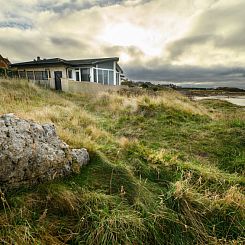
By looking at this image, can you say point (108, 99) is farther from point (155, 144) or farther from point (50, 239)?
point (50, 239)

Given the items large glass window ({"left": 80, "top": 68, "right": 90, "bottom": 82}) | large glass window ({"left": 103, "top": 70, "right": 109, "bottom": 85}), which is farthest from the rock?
large glass window ({"left": 103, "top": 70, "right": 109, "bottom": 85})

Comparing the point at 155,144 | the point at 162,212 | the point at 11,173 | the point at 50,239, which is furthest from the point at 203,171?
the point at 11,173

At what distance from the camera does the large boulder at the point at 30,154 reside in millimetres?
2664

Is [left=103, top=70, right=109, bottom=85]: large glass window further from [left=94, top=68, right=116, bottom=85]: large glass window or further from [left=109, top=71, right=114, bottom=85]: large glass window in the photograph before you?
[left=109, top=71, right=114, bottom=85]: large glass window

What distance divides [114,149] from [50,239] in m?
2.40

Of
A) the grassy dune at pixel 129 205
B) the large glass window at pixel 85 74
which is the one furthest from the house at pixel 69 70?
the grassy dune at pixel 129 205

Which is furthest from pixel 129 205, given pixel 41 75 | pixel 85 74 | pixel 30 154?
pixel 41 75

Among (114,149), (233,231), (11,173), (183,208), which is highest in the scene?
(11,173)

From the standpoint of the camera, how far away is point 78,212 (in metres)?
2.69

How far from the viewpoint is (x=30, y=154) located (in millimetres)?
2859

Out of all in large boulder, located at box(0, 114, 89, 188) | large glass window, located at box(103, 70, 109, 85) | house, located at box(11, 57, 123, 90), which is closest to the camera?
large boulder, located at box(0, 114, 89, 188)

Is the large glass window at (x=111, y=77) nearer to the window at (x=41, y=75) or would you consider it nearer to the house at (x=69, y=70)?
the house at (x=69, y=70)

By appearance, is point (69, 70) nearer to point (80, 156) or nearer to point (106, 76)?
point (106, 76)

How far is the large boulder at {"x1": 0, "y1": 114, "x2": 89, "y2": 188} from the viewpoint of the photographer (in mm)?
2664
